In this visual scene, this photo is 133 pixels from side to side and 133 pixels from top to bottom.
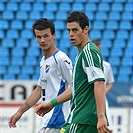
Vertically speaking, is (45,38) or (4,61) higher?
(4,61)

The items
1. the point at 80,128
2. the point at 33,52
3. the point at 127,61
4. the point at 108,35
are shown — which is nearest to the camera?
the point at 80,128

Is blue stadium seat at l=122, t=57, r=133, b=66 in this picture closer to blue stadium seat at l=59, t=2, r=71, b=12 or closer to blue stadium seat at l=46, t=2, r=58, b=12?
blue stadium seat at l=59, t=2, r=71, b=12

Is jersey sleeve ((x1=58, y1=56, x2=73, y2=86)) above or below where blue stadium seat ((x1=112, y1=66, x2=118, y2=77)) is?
below

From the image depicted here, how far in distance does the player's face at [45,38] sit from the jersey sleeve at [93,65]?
114 cm

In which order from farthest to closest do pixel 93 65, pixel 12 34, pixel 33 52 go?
pixel 12 34 → pixel 33 52 → pixel 93 65

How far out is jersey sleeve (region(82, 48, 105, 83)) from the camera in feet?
12.4

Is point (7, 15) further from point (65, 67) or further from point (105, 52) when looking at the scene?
point (65, 67)

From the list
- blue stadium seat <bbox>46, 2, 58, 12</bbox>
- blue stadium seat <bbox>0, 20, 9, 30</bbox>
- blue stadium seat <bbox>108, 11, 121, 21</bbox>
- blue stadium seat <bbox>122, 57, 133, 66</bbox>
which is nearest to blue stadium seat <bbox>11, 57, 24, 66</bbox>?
blue stadium seat <bbox>0, 20, 9, 30</bbox>

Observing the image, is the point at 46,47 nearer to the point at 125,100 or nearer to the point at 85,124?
the point at 85,124

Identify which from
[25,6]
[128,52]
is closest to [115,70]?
[128,52]

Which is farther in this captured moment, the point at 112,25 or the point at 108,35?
the point at 112,25

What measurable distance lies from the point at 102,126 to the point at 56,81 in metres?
1.46

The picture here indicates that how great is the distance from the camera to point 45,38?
4918 millimetres

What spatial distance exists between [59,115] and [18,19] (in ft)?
33.9
